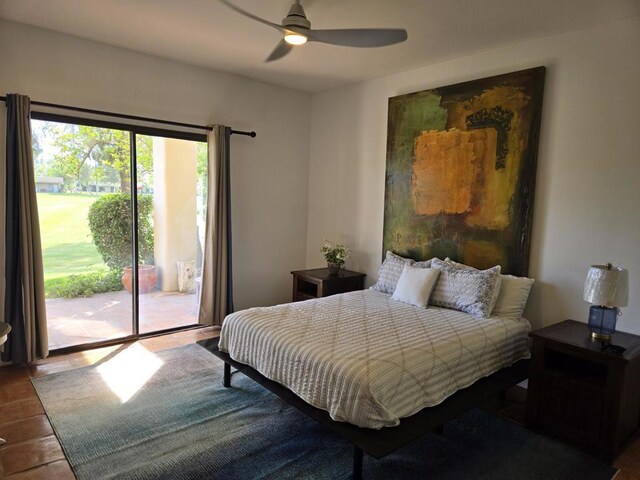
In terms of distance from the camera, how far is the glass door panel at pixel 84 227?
348 cm

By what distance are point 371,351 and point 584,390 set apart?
1.29m

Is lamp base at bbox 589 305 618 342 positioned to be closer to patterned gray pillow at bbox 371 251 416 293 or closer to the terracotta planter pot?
patterned gray pillow at bbox 371 251 416 293

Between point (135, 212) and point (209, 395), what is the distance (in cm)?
195

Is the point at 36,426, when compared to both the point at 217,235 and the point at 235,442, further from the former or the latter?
the point at 217,235

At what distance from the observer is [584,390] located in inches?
94.7

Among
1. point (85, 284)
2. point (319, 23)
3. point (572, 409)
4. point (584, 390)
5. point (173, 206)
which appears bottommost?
point (572, 409)

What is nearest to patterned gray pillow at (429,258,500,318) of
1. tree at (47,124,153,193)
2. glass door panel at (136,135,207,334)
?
glass door panel at (136,135,207,334)

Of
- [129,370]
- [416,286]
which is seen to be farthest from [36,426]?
[416,286]

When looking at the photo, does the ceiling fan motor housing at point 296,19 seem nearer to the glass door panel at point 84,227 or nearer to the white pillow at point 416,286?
the white pillow at point 416,286

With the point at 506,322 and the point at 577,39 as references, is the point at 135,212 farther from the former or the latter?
the point at 577,39

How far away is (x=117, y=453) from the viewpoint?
2.27 m

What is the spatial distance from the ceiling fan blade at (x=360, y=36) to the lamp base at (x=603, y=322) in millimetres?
2052

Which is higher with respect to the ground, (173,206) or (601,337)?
(173,206)

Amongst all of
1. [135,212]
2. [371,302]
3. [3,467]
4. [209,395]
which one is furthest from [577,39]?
[3,467]
